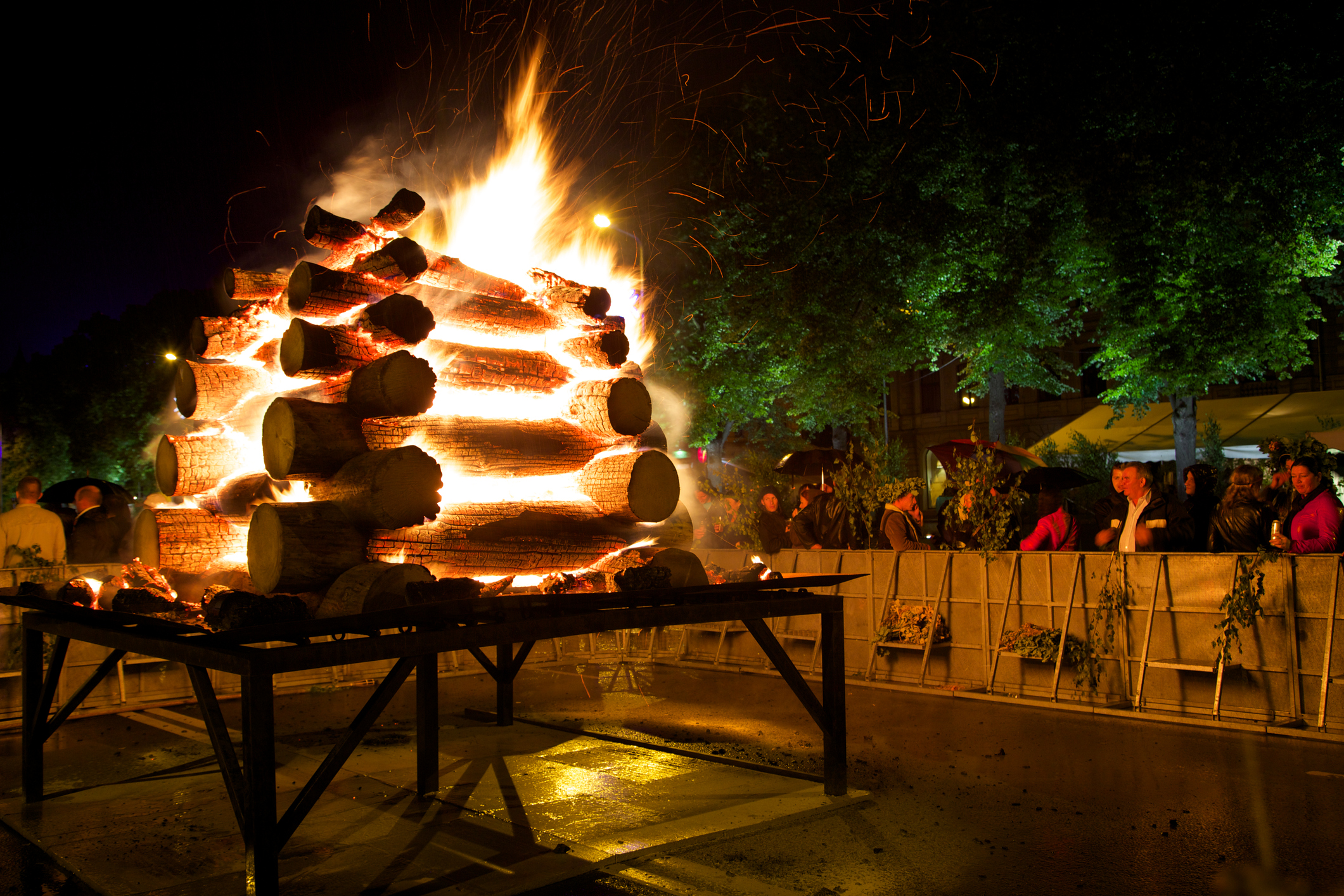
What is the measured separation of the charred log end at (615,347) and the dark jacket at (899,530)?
5666 millimetres

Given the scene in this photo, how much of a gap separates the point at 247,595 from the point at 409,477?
1.20m

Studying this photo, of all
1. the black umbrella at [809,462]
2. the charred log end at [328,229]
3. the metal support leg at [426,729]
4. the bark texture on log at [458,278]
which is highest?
the charred log end at [328,229]

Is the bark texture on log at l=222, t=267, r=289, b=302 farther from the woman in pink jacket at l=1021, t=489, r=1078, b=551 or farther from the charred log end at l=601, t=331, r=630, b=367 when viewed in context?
the woman in pink jacket at l=1021, t=489, r=1078, b=551

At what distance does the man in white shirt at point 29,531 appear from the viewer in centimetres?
1030

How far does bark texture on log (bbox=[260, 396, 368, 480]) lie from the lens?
5.58m

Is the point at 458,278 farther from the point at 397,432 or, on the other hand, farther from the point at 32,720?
the point at 32,720

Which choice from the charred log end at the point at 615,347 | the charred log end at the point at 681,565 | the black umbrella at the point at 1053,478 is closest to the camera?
the charred log end at the point at 681,565

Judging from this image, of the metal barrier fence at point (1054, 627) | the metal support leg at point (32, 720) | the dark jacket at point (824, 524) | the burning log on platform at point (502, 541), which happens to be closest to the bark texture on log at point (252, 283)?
the burning log on platform at point (502, 541)

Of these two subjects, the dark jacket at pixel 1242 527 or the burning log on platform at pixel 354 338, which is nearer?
the burning log on platform at pixel 354 338

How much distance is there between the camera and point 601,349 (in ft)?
22.3

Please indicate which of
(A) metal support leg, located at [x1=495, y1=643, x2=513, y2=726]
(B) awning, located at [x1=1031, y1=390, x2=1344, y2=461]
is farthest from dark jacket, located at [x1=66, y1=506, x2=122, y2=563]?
(B) awning, located at [x1=1031, y1=390, x2=1344, y2=461]

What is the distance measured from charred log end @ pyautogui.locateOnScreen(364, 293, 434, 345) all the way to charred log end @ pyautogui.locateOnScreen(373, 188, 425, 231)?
24.5 inches

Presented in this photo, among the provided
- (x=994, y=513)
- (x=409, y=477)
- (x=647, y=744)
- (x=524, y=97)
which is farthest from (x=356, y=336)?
(x=994, y=513)

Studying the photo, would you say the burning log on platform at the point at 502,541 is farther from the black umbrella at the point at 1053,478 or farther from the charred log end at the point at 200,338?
the black umbrella at the point at 1053,478
